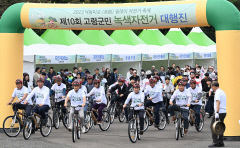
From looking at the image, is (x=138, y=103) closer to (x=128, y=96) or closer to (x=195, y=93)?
(x=128, y=96)

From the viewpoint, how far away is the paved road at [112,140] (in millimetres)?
15281

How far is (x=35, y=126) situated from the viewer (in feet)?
56.2

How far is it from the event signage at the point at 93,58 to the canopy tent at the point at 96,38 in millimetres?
933

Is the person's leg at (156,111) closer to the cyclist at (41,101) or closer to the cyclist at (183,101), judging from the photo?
the cyclist at (183,101)

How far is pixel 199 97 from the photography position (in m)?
18.9

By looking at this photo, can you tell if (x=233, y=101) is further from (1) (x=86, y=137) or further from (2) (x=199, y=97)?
(1) (x=86, y=137)

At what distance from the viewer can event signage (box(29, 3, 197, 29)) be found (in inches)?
669

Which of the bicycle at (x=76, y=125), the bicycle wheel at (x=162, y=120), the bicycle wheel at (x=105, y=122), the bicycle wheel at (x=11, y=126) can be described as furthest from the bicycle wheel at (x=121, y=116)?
the bicycle wheel at (x=11, y=126)

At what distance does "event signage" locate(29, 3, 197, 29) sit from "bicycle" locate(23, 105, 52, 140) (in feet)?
10.2

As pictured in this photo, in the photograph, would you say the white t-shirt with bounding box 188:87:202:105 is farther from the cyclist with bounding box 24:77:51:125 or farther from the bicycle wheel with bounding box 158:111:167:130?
the cyclist with bounding box 24:77:51:125

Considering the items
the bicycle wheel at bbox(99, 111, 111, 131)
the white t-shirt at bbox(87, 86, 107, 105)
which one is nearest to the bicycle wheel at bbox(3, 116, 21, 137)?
the white t-shirt at bbox(87, 86, 107, 105)

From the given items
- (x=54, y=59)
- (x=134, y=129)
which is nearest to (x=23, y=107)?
(x=134, y=129)

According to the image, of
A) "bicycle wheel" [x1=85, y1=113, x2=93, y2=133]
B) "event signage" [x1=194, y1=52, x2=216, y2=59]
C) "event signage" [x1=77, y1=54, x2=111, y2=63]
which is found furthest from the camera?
"event signage" [x1=194, y1=52, x2=216, y2=59]

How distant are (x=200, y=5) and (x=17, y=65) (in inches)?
248
